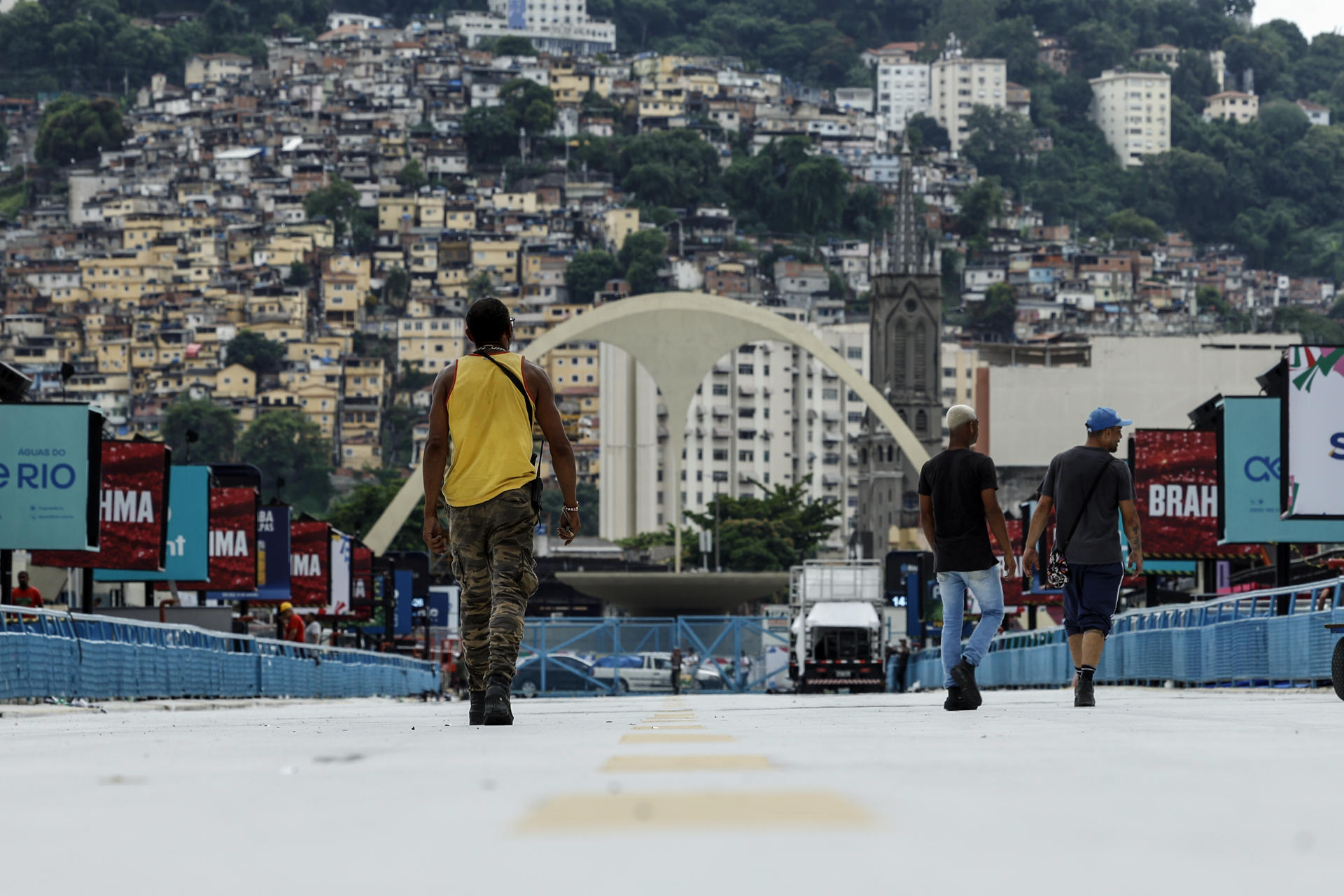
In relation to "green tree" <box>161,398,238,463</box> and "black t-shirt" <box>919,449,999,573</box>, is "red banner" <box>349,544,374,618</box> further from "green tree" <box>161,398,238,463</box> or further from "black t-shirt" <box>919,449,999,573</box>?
"green tree" <box>161,398,238,463</box>

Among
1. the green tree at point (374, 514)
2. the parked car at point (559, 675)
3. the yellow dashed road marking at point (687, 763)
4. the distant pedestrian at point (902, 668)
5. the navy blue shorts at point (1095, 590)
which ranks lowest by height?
the parked car at point (559, 675)

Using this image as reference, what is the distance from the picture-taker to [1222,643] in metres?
16.7

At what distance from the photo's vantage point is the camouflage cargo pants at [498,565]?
7.94 metres

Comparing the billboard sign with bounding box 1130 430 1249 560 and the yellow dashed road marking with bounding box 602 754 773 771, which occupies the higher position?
the billboard sign with bounding box 1130 430 1249 560

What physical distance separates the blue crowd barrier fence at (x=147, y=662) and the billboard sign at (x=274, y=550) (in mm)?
4944

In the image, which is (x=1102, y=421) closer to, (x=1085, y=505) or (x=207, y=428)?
(x=1085, y=505)

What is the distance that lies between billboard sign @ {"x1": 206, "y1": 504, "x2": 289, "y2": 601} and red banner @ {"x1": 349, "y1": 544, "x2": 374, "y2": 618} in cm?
841

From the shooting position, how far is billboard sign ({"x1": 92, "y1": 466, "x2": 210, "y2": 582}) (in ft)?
92.2

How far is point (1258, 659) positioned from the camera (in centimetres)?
1566

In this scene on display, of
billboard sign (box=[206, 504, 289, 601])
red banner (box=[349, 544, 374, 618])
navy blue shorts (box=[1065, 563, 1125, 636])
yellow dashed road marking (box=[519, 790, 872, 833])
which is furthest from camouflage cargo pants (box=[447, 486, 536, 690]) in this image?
red banner (box=[349, 544, 374, 618])

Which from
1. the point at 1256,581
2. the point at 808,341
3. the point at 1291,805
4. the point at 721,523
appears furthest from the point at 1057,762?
the point at 721,523

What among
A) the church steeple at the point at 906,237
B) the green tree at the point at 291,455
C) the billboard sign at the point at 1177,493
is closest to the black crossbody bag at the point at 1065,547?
the billboard sign at the point at 1177,493

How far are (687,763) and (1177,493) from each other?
25436 millimetres

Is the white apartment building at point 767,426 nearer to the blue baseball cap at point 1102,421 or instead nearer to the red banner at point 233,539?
the red banner at point 233,539
